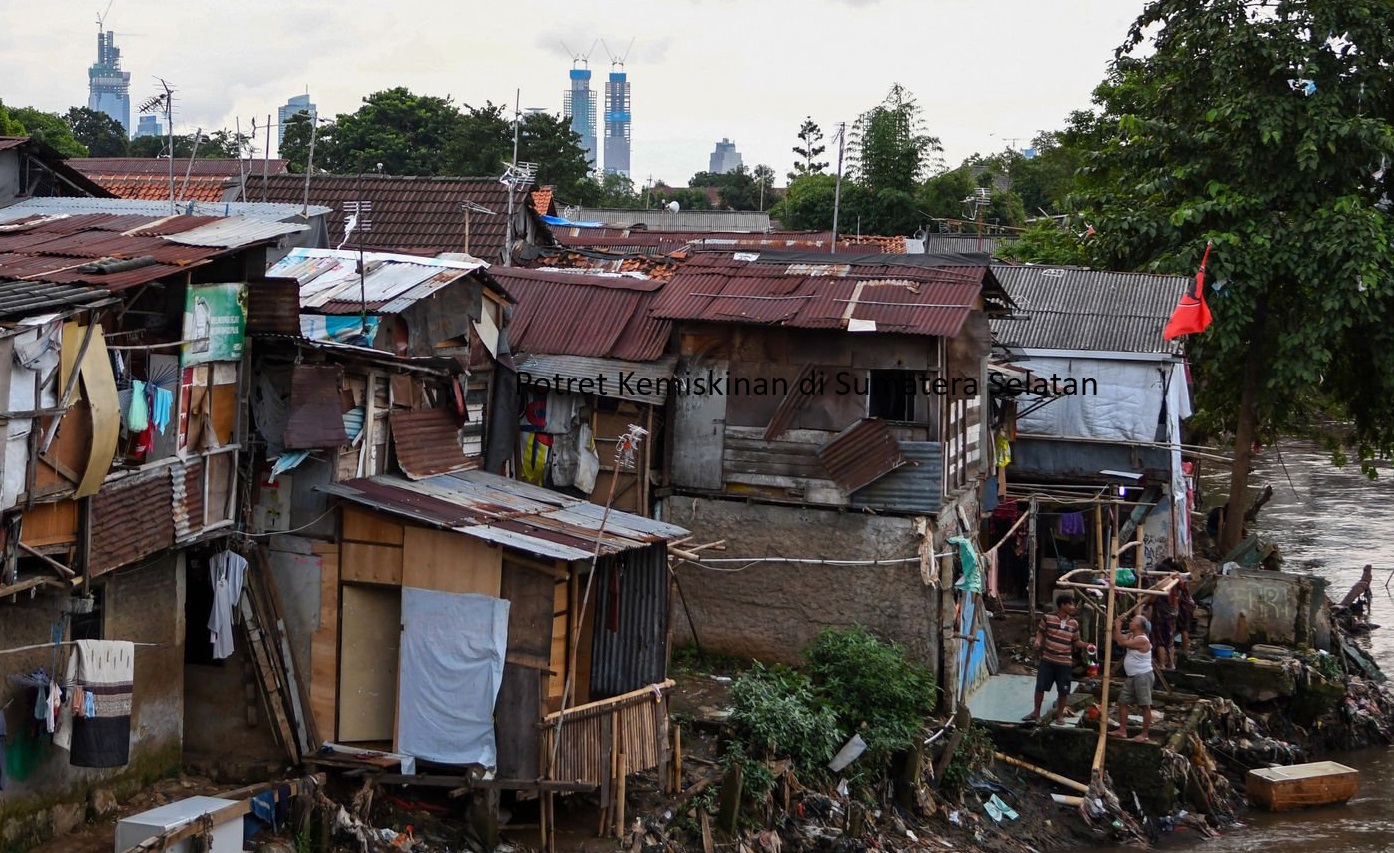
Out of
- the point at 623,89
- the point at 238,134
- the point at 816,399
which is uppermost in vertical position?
the point at 623,89

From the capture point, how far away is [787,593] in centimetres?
1488

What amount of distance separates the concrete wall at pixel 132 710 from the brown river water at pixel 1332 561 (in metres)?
8.98

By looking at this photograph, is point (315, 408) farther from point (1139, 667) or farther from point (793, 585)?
point (1139, 667)

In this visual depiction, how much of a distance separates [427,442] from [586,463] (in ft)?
9.32

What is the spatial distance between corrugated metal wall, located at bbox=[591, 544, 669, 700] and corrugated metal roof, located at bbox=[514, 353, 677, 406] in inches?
127

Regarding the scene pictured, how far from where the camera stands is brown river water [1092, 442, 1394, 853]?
1405cm

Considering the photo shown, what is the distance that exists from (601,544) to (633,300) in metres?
5.25

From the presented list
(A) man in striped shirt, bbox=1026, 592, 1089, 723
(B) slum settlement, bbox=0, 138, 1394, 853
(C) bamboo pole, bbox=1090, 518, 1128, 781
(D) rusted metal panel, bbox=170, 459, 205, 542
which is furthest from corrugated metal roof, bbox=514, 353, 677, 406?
(C) bamboo pole, bbox=1090, 518, 1128, 781

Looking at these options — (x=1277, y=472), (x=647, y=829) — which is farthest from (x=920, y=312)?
(x=1277, y=472)

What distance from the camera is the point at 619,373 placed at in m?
15.0

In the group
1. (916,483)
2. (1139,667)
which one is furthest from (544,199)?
(1139,667)

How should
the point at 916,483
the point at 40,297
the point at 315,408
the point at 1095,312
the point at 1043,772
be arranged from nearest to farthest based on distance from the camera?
the point at 40,297 < the point at 315,408 < the point at 1043,772 < the point at 916,483 < the point at 1095,312

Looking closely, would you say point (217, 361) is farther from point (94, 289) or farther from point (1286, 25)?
point (1286, 25)

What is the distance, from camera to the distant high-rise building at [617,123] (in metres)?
160
